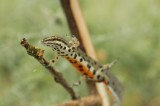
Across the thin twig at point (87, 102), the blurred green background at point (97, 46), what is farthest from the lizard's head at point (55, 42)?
the blurred green background at point (97, 46)

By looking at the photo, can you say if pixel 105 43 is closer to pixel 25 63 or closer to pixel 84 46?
pixel 25 63

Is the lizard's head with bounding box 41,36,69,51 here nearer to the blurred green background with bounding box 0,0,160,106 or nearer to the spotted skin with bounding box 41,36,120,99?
the spotted skin with bounding box 41,36,120,99

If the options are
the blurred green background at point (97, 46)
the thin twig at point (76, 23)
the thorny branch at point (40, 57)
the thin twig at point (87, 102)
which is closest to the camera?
the thorny branch at point (40, 57)

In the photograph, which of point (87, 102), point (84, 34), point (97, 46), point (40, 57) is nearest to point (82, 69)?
point (40, 57)

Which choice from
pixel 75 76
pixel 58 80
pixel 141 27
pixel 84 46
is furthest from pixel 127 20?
pixel 58 80

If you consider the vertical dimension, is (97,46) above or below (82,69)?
below

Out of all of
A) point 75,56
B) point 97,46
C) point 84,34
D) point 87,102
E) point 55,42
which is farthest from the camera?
point 97,46

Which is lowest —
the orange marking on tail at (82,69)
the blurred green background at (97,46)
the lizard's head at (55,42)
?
the blurred green background at (97,46)

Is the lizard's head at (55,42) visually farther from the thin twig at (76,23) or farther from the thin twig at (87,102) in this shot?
the thin twig at (76,23)

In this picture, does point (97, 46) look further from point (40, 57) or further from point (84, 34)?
point (40, 57)
